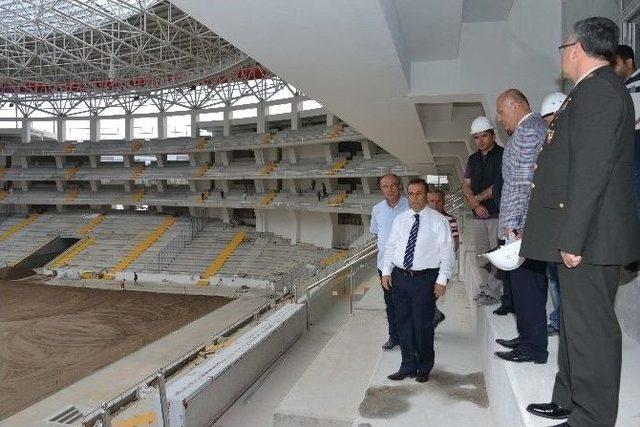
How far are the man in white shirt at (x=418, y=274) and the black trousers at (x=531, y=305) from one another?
2.93 feet

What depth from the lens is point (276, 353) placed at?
9.24 meters

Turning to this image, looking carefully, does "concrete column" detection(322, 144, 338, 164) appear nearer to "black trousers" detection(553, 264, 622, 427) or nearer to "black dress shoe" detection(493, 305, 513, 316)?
"black dress shoe" detection(493, 305, 513, 316)

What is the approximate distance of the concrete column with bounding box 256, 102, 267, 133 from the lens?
108ft

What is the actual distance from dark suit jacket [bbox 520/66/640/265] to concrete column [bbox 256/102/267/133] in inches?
1247

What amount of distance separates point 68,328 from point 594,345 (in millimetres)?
19804

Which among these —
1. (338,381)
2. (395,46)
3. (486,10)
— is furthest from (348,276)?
(395,46)

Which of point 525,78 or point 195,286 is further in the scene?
point 195,286

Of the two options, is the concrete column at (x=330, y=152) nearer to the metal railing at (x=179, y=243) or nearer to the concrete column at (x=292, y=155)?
the concrete column at (x=292, y=155)

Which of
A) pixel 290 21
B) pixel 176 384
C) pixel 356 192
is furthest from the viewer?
pixel 356 192

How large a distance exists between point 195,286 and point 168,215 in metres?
13.0

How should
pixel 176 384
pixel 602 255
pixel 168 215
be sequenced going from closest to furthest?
pixel 602 255
pixel 176 384
pixel 168 215

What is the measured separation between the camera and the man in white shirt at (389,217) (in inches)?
194

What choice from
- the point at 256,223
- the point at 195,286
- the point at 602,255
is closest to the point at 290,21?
the point at 602,255

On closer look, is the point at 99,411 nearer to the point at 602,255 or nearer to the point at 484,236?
the point at 484,236
